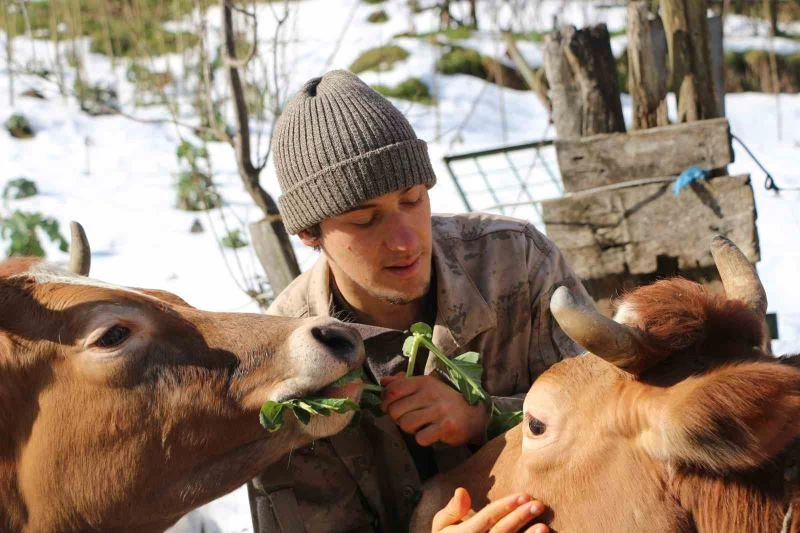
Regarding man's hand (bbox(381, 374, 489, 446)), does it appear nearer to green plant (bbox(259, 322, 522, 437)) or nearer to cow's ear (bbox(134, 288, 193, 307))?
green plant (bbox(259, 322, 522, 437))

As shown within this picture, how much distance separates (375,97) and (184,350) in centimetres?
112

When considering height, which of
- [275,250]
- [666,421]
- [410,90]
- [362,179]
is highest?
[362,179]

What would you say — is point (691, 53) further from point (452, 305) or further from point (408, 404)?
point (408, 404)

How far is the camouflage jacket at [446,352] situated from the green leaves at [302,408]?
555 millimetres

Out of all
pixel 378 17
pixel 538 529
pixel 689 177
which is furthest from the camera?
pixel 378 17

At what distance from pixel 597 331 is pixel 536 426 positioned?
44cm

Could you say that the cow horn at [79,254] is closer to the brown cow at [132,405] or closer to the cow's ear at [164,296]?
the cow's ear at [164,296]

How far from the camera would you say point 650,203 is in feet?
18.8

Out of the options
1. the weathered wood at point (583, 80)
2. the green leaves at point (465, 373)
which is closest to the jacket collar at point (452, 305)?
the green leaves at point (465, 373)

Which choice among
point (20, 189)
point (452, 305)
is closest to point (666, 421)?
point (452, 305)

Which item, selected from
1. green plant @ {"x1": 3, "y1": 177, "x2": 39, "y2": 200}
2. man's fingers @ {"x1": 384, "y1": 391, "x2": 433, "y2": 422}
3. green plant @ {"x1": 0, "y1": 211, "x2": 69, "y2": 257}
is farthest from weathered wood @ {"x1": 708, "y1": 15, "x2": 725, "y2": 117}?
green plant @ {"x1": 3, "y1": 177, "x2": 39, "y2": 200}

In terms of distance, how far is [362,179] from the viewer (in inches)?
138

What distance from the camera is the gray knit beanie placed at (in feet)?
11.5

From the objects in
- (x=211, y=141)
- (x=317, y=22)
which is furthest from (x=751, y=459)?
(x=317, y=22)
